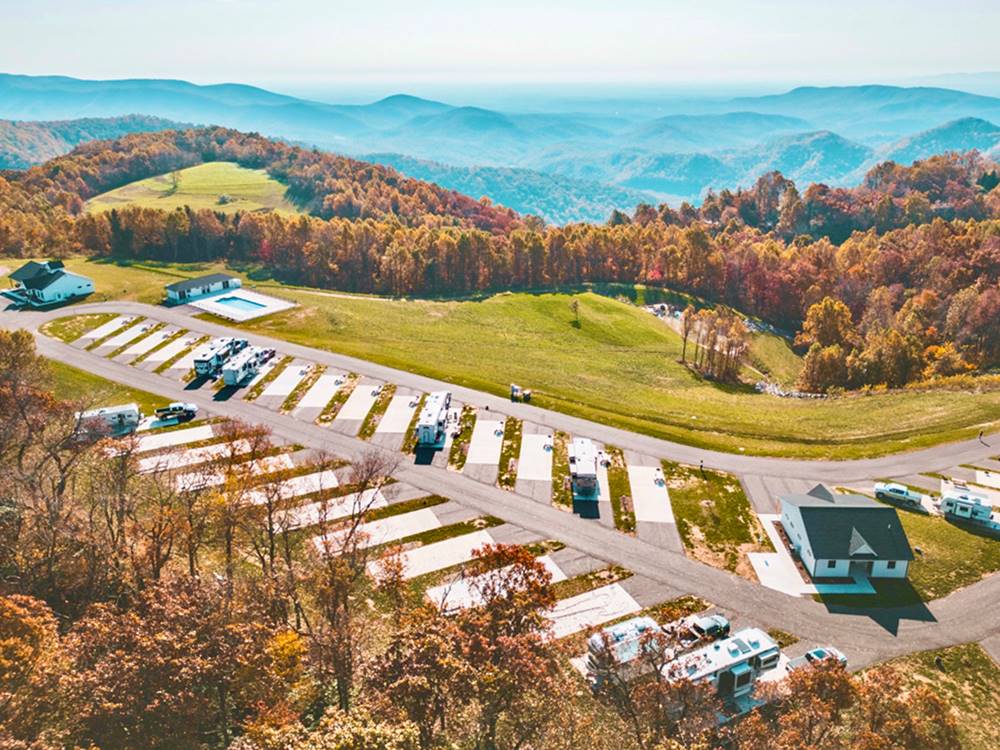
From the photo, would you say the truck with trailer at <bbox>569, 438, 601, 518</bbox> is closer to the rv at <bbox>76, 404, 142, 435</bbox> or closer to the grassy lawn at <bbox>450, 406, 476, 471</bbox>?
the grassy lawn at <bbox>450, 406, 476, 471</bbox>

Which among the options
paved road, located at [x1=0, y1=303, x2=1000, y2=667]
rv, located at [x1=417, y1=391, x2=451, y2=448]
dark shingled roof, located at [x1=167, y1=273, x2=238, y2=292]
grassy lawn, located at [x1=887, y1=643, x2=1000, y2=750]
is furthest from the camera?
dark shingled roof, located at [x1=167, y1=273, x2=238, y2=292]

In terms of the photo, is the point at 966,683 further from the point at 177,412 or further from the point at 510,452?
the point at 177,412

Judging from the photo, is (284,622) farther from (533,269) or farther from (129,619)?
(533,269)

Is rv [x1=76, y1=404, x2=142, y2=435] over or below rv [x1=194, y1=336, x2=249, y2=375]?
below

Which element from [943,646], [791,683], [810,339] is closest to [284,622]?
[791,683]

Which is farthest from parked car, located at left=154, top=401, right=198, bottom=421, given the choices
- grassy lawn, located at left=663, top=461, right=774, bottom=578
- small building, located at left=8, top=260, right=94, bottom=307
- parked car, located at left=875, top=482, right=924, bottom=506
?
parked car, located at left=875, top=482, right=924, bottom=506

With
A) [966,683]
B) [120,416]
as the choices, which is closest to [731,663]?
[966,683]
